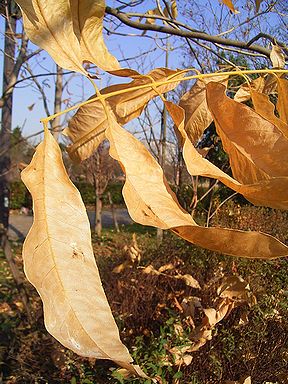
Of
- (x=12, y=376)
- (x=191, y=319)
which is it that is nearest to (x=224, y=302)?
(x=191, y=319)

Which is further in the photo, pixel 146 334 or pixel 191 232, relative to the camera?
pixel 146 334

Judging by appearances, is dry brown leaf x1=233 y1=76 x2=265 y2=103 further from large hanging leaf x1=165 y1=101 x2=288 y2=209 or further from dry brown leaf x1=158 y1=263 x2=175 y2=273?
dry brown leaf x1=158 y1=263 x2=175 y2=273

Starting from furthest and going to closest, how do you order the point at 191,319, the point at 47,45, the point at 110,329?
1. the point at 191,319
2. the point at 47,45
3. the point at 110,329

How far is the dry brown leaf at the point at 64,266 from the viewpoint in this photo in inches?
9.6

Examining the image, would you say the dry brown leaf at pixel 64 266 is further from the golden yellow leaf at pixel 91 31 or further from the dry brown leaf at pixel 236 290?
the dry brown leaf at pixel 236 290

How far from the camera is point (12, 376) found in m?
2.66

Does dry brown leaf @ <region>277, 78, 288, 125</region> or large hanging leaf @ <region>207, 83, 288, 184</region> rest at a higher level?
dry brown leaf @ <region>277, 78, 288, 125</region>

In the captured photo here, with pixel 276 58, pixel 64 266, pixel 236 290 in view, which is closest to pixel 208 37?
pixel 276 58

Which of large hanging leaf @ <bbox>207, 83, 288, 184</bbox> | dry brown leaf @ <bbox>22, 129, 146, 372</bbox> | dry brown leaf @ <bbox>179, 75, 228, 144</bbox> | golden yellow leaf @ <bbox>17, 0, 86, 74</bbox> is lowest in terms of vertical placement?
dry brown leaf @ <bbox>22, 129, 146, 372</bbox>

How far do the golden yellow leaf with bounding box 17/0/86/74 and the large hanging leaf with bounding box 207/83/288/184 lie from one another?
5.0 inches

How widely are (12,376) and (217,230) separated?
2800 millimetres

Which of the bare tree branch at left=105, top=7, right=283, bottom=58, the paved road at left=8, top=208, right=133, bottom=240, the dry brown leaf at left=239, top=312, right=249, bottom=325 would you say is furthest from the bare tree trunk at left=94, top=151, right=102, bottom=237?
the bare tree branch at left=105, top=7, right=283, bottom=58

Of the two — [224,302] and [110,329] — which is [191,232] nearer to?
[110,329]

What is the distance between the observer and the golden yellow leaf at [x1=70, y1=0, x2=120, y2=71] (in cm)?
39
